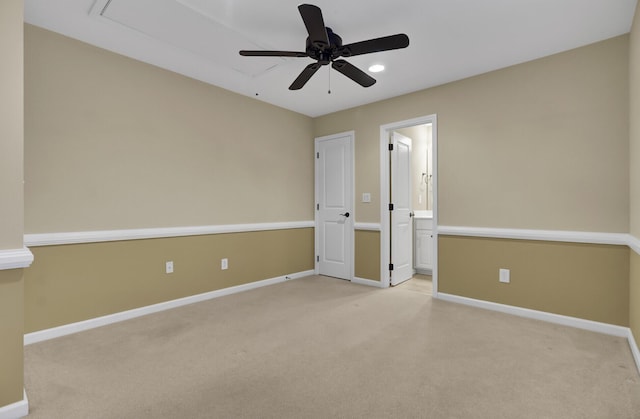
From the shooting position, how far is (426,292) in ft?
12.8

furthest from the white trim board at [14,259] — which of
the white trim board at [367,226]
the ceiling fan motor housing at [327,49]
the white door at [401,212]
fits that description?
the white door at [401,212]

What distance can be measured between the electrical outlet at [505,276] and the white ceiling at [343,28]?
2.08m

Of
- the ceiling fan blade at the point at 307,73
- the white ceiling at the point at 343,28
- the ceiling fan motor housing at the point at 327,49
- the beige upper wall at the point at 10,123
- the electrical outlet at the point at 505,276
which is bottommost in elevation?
the electrical outlet at the point at 505,276

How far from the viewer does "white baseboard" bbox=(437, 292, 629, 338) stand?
8.44 ft

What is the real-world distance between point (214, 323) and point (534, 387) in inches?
96.7

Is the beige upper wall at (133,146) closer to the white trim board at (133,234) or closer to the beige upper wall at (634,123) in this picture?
the white trim board at (133,234)

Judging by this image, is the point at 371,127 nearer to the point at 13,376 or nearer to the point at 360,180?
the point at 360,180

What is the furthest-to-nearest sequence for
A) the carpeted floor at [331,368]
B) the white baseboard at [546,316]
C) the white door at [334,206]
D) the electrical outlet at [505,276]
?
1. the white door at [334,206]
2. the electrical outlet at [505,276]
3. the white baseboard at [546,316]
4. the carpeted floor at [331,368]

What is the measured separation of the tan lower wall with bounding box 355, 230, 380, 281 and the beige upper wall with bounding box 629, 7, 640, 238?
2.47 m

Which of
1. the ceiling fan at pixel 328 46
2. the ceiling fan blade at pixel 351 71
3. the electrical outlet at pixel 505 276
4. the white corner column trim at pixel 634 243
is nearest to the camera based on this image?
the ceiling fan at pixel 328 46

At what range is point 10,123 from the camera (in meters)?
1.55

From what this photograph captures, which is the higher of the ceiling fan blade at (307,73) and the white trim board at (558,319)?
the ceiling fan blade at (307,73)

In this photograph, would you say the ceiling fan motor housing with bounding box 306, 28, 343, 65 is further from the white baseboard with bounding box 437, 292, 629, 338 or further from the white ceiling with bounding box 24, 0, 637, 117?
the white baseboard with bounding box 437, 292, 629, 338

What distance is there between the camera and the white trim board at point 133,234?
245cm
